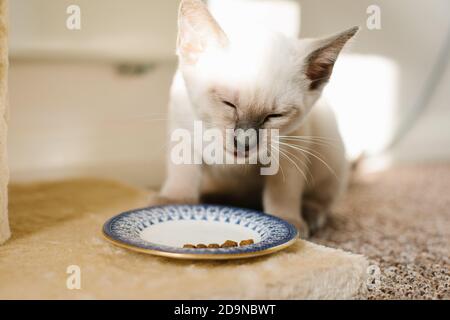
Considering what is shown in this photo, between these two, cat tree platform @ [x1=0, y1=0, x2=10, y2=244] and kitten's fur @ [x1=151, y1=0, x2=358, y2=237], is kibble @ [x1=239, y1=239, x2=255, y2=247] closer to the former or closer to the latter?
kitten's fur @ [x1=151, y1=0, x2=358, y2=237]

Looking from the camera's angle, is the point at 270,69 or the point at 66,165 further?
the point at 66,165

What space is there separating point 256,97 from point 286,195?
33cm

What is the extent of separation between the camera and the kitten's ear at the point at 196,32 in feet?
3.31

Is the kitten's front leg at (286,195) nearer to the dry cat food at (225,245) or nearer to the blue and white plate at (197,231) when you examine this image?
the blue and white plate at (197,231)

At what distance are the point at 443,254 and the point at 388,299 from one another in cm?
36

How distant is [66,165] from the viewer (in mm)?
1759

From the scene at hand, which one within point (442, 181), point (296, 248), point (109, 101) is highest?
point (109, 101)

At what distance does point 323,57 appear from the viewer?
3.55 feet

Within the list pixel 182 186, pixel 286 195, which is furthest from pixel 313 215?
pixel 182 186

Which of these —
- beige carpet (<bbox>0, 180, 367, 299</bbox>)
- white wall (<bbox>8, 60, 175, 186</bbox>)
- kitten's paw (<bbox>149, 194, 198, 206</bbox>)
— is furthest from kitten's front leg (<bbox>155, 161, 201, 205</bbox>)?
white wall (<bbox>8, 60, 175, 186</bbox>)
